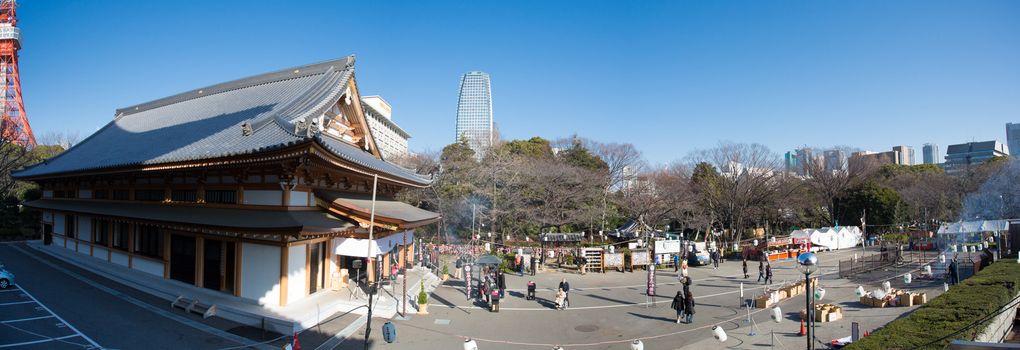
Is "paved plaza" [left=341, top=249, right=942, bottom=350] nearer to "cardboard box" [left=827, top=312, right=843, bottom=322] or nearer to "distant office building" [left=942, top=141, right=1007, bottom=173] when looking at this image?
"cardboard box" [left=827, top=312, right=843, bottom=322]

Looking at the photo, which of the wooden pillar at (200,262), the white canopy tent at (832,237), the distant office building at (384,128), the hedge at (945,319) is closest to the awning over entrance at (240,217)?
the wooden pillar at (200,262)

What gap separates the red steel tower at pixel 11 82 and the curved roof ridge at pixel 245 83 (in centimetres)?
2549

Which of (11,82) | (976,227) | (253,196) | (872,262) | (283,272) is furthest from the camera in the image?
(11,82)

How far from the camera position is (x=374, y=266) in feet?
61.8

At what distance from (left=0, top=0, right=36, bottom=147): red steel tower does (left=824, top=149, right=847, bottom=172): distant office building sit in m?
85.1

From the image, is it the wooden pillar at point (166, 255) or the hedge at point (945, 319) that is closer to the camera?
the hedge at point (945, 319)

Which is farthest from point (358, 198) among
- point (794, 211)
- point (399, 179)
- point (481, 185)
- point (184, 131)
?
point (794, 211)

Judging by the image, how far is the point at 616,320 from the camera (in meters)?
16.2

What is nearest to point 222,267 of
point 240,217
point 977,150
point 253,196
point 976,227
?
point 240,217

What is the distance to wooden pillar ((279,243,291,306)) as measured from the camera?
1287cm

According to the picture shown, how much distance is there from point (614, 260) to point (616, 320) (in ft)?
40.6

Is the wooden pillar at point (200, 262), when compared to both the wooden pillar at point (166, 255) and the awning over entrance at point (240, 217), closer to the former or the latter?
the awning over entrance at point (240, 217)

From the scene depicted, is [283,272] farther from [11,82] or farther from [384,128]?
[384,128]

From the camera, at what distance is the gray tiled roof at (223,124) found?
1366 cm
